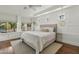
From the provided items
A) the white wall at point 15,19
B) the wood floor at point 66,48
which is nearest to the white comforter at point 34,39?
the white wall at point 15,19

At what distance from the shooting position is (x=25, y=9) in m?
1.28

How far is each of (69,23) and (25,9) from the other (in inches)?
40.2

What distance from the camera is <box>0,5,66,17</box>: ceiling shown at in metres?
1.17

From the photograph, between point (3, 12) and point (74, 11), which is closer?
point (3, 12)

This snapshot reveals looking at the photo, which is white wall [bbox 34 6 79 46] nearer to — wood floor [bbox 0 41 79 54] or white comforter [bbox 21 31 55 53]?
wood floor [bbox 0 41 79 54]

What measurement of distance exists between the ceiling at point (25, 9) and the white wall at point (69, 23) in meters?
0.19

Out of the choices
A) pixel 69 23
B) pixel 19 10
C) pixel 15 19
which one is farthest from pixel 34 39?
pixel 69 23

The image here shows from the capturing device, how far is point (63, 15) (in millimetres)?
1461

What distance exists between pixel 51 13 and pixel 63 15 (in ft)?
0.97
